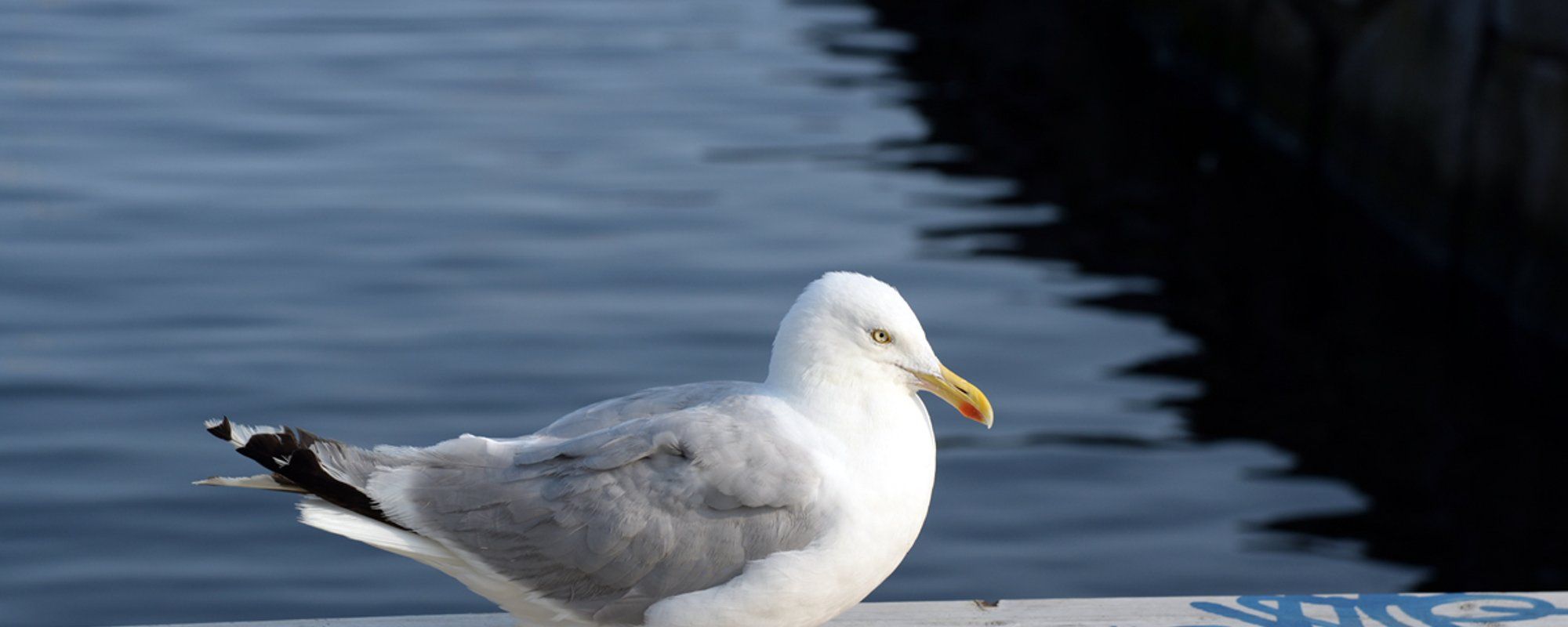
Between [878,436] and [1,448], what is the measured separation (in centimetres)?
439

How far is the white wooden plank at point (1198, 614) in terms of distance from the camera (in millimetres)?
3779

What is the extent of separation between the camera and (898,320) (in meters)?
3.35

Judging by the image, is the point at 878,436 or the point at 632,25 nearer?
the point at 878,436

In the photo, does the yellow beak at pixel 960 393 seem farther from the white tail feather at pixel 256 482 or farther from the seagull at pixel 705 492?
the white tail feather at pixel 256 482

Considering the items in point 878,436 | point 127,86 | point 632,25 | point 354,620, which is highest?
point 632,25

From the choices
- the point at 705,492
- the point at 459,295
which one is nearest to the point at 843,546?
the point at 705,492

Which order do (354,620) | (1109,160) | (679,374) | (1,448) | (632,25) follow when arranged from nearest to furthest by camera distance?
(354,620) < (1,448) < (679,374) < (1109,160) < (632,25)

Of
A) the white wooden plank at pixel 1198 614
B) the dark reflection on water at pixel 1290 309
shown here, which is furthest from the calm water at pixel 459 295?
the white wooden plank at pixel 1198 614

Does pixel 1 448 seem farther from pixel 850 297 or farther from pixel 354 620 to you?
pixel 850 297

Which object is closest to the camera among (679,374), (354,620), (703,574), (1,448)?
(703,574)

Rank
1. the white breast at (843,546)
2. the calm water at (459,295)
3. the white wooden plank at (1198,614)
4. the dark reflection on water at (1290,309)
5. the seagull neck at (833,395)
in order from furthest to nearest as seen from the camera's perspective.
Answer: the dark reflection on water at (1290,309) → the calm water at (459,295) → the white wooden plank at (1198,614) → the seagull neck at (833,395) → the white breast at (843,546)

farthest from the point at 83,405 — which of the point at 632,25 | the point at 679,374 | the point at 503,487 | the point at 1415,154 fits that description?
the point at 632,25

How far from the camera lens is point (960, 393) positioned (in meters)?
3.45

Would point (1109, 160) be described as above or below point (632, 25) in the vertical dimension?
below
